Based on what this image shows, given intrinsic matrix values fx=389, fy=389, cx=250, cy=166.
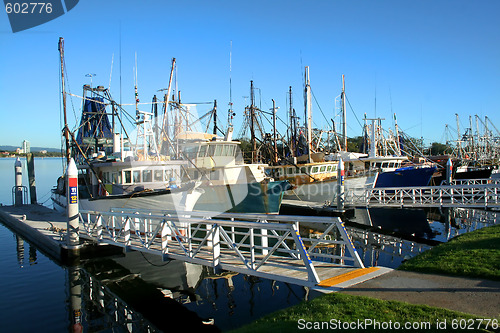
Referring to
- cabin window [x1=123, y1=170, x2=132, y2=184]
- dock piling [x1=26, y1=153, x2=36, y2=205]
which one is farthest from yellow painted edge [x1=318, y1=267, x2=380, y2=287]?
dock piling [x1=26, y1=153, x2=36, y2=205]

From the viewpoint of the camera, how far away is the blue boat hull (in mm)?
35156

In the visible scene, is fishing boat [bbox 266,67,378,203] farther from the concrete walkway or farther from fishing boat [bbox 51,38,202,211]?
the concrete walkway

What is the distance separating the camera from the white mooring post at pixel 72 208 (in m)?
16.8

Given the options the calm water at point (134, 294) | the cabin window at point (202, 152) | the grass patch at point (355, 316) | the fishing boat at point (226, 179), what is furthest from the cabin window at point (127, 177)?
the grass patch at point (355, 316)

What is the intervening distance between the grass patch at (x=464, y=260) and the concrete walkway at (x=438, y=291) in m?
0.47

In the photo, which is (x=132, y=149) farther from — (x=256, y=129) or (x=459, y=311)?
(x=459, y=311)

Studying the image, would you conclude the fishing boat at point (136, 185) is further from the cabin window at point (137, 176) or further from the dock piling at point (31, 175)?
the dock piling at point (31, 175)

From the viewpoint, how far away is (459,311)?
6801mm

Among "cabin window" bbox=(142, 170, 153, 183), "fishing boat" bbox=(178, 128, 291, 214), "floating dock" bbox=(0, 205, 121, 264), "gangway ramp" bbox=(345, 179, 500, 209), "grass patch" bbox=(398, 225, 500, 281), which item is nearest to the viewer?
"grass patch" bbox=(398, 225, 500, 281)

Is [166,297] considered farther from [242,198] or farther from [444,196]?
[444,196]

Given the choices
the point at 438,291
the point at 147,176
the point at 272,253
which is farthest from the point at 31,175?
the point at 438,291

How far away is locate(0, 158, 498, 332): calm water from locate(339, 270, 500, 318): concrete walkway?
1.49 m

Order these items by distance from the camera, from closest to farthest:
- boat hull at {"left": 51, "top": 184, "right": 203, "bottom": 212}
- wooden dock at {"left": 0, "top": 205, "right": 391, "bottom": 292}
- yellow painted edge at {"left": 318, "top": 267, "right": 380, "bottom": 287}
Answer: yellow painted edge at {"left": 318, "top": 267, "right": 380, "bottom": 287} → wooden dock at {"left": 0, "top": 205, "right": 391, "bottom": 292} → boat hull at {"left": 51, "top": 184, "right": 203, "bottom": 212}

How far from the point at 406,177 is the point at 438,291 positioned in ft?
98.6
